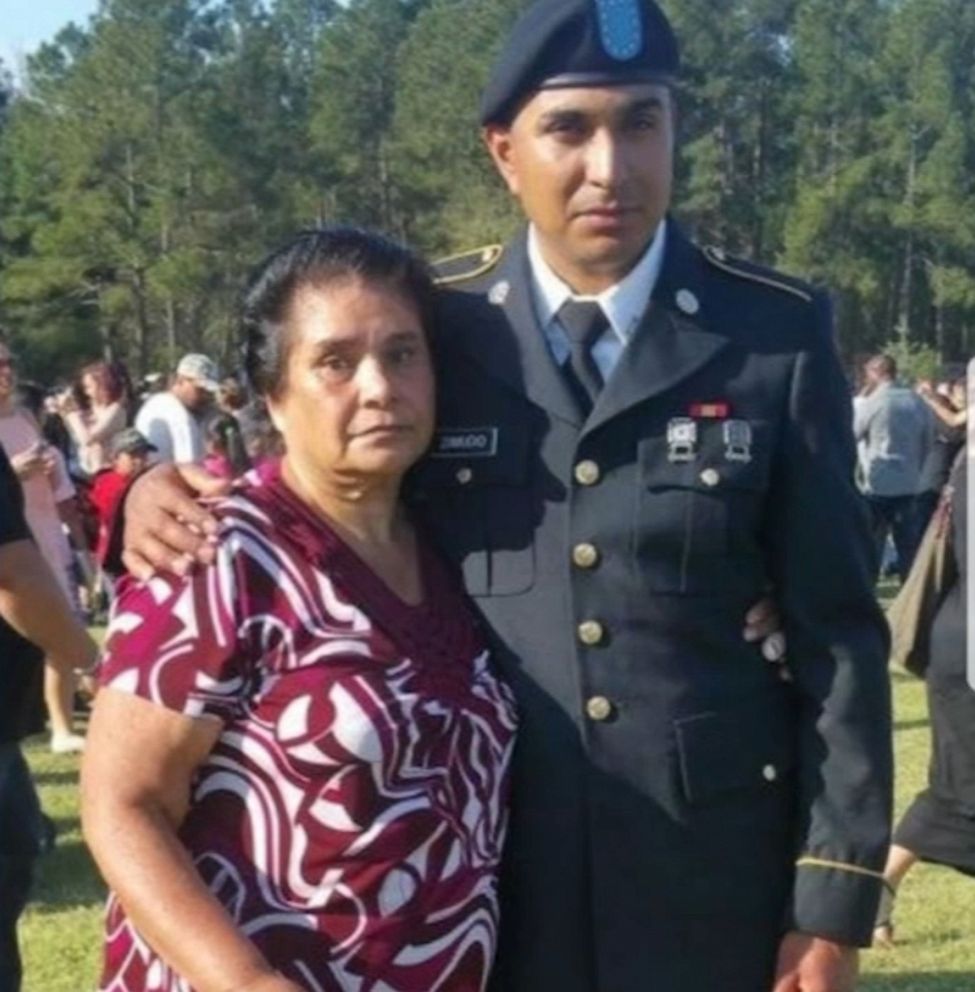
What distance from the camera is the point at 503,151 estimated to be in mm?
2812

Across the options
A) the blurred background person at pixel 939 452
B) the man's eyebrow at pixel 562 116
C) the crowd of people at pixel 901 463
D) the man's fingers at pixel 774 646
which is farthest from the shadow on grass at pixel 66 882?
the crowd of people at pixel 901 463

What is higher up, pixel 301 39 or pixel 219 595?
pixel 301 39

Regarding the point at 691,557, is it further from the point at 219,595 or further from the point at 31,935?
the point at 31,935

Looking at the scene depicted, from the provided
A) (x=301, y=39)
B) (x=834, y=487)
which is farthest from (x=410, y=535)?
(x=301, y=39)

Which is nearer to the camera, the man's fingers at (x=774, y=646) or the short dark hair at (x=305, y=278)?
the short dark hair at (x=305, y=278)

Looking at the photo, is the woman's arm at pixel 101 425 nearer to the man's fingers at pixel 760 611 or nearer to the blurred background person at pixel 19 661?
the blurred background person at pixel 19 661

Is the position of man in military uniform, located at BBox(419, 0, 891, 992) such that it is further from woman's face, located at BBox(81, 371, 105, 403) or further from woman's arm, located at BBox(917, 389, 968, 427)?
woman's face, located at BBox(81, 371, 105, 403)

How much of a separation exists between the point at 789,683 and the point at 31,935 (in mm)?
4191

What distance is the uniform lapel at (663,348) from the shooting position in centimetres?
273

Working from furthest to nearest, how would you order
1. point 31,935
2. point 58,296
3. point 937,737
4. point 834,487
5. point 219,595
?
point 58,296, point 31,935, point 937,737, point 834,487, point 219,595

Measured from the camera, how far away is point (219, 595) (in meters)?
2.47

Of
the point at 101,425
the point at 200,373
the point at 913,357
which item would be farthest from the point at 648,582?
the point at 913,357

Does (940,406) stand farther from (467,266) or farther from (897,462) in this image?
(467,266)

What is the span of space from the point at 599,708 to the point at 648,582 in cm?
16
